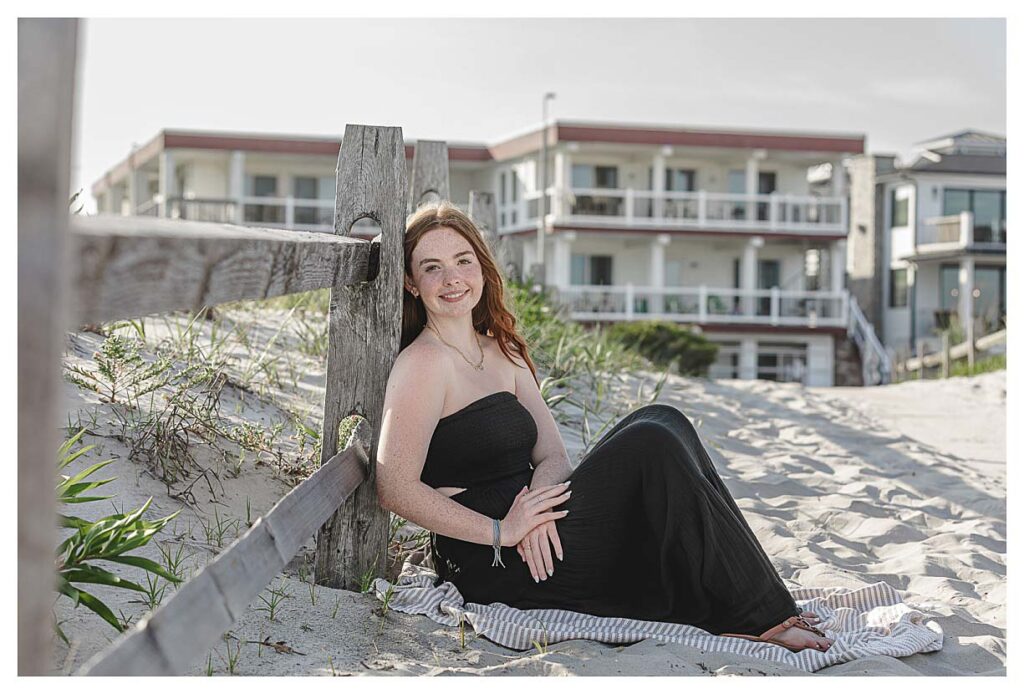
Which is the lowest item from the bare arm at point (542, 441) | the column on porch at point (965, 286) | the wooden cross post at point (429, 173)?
the bare arm at point (542, 441)

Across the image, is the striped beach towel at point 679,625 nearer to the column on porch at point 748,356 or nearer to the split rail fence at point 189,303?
the split rail fence at point 189,303

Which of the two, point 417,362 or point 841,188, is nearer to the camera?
point 417,362

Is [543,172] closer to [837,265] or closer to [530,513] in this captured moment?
[837,265]

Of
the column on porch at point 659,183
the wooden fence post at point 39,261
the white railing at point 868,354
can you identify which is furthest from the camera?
the column on porch at point 659,183

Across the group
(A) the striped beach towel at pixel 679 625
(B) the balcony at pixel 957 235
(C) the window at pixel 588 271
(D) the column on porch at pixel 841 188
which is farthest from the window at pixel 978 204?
(A) the striped beach towel at pixel 679 625

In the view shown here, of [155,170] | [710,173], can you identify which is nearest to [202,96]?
[155,170]

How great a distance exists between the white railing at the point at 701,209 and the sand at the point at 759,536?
19.4 meters

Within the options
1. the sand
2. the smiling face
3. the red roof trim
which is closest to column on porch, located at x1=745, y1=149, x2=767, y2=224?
the red roof trim

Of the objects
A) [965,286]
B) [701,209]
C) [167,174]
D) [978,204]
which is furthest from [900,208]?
[167,174]

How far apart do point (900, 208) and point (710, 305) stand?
918 cm

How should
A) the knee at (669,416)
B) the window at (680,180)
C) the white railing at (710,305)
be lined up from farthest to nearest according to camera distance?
the window at (680,180), the white railing at (710,305), the knee at (669,416)

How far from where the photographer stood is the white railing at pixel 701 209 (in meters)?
27.7

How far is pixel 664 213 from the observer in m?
28.0
